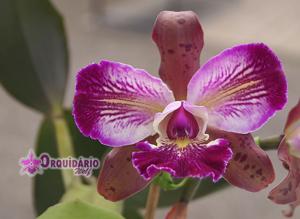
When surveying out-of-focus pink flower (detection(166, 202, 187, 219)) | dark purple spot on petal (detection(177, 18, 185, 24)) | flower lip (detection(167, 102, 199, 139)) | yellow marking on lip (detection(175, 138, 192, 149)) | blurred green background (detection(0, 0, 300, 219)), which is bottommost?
blurred green background (detection(0, 0, 300, 219))

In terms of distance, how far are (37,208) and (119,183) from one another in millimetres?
328

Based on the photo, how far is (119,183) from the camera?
0.35 meters

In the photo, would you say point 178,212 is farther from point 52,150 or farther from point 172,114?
point 52,150

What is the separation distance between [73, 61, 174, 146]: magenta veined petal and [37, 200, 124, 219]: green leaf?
0.07 metres

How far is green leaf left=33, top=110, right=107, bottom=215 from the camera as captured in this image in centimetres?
63

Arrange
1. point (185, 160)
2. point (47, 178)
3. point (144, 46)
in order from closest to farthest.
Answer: point (185, 160) < point (47, 178) < point (144, 46)

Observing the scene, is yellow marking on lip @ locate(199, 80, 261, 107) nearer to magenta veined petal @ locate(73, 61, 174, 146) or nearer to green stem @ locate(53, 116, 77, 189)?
magenta veined petal @ locate(73, 61, 174, 146)

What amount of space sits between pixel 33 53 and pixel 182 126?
295 millimetres

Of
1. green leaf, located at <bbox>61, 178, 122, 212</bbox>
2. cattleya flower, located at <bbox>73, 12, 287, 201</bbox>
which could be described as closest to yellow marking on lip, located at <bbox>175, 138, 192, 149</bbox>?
cattleya flower, located at <bbox>73, 12, 287, 201</bbox>

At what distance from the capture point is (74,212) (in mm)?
376

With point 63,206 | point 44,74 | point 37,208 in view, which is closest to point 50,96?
point 44,74

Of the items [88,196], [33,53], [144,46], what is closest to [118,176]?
[88,196]

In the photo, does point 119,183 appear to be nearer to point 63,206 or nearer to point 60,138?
point 63,206

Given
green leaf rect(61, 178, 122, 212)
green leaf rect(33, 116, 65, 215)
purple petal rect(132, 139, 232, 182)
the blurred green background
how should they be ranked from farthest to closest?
the blurred green background
green leaf rect(33, 116, 65, 215)
green leaf rect(61, 178, 122, 212)
purple petal rect(132, 139, 232, 182)
